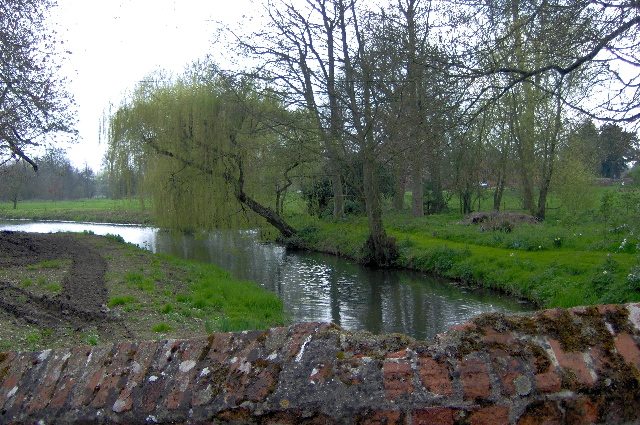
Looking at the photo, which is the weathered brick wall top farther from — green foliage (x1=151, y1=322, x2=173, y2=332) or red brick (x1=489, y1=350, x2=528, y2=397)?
green foliage (x1=151, y1=322, x2=173, y2=332)

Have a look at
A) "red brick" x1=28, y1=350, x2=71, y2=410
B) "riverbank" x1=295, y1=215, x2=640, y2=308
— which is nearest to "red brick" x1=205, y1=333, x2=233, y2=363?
"red brick" x1=28, y1=350, x2=71, y2=410

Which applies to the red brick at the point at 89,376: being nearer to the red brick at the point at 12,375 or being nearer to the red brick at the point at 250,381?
the red brick at the point at 12,375

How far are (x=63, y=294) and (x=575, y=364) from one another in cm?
977

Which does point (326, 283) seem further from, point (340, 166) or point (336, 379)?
point (336, 379)

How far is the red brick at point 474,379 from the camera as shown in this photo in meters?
1.79

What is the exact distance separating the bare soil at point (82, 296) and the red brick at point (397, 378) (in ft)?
18.4

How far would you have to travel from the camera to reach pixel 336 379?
6.22 ft

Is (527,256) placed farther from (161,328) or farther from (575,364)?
(575,364)

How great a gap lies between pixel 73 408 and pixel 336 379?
1.14 metres

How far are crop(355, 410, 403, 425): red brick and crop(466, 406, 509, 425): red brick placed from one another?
244mm

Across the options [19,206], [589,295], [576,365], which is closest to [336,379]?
[576,365]

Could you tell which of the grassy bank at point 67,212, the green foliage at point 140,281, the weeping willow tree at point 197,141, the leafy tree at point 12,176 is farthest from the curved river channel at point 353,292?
the grassy bank at point 67,212

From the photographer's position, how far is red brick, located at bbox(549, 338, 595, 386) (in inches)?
70.7

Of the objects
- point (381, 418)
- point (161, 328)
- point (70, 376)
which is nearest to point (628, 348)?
point (381, 418)
